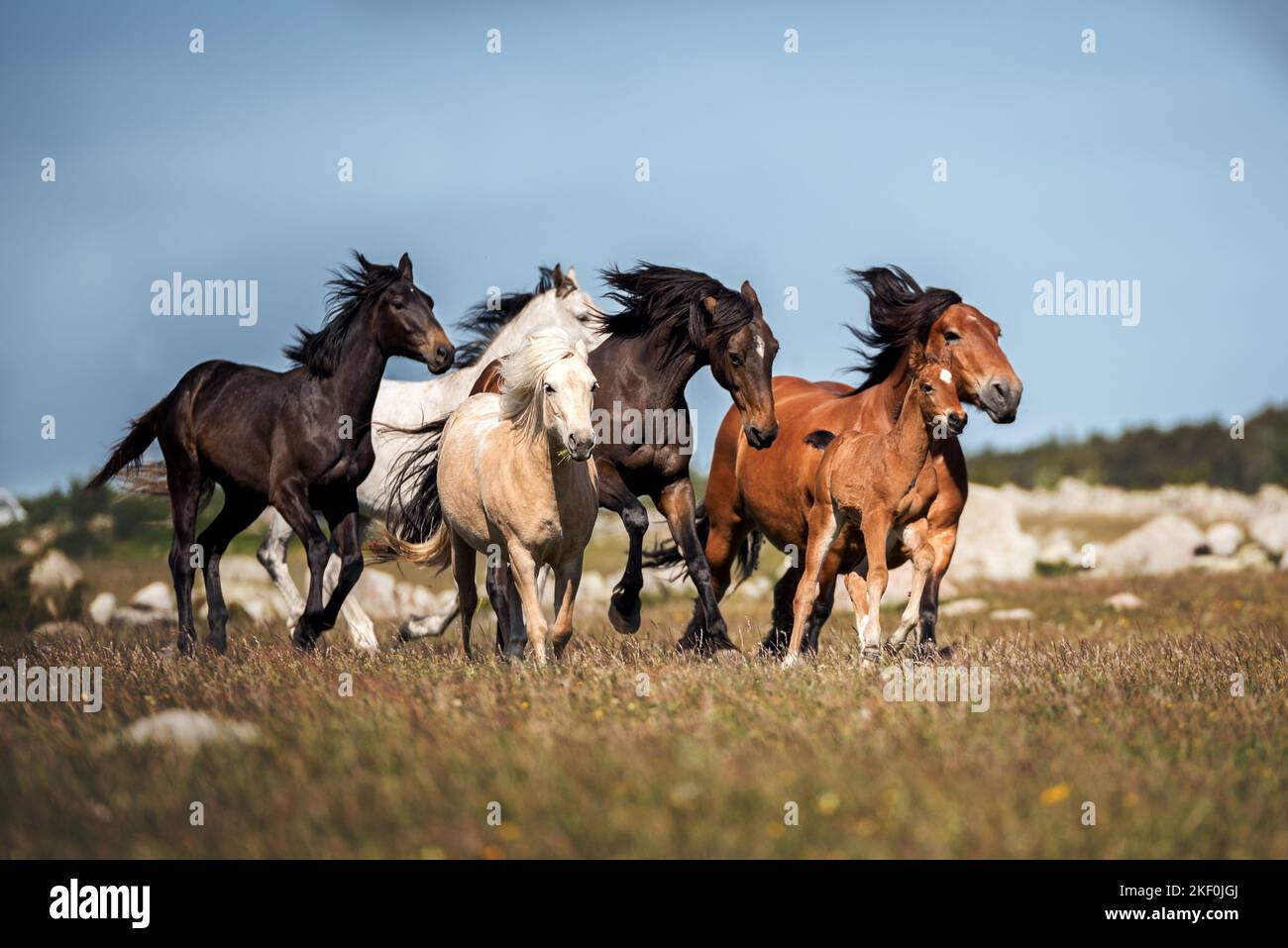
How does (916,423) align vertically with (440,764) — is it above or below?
above

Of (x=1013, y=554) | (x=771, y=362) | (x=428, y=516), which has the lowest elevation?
(x=1013, y=554)

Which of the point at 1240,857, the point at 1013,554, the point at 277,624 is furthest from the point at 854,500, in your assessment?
the point at 1013,554

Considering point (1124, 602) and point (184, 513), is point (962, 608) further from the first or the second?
point (184, 513)

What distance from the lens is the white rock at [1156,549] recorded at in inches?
1013

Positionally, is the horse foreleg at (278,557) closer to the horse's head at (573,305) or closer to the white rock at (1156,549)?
the horse's head at (573,305)

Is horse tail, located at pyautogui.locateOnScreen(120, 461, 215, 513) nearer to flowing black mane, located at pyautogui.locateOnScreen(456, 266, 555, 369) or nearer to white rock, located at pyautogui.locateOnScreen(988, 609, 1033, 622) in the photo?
flowing black mane, located at pyautogui.locateOnScreen(456, 266, 555, 369)

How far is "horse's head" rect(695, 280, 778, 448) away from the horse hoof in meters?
1.38

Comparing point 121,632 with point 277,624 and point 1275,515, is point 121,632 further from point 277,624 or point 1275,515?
point 1275,515

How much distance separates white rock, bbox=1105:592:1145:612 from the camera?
17156mm

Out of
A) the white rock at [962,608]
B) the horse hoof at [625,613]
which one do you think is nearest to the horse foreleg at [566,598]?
the horse hoof at [625,613]

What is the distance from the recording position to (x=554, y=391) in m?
8.09

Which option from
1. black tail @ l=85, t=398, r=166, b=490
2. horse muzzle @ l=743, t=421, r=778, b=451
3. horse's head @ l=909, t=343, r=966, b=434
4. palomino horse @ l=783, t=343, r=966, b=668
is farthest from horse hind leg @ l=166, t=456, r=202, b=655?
horse's head @ l=909, t=343, r=966, b=434

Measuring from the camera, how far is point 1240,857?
4.72m
